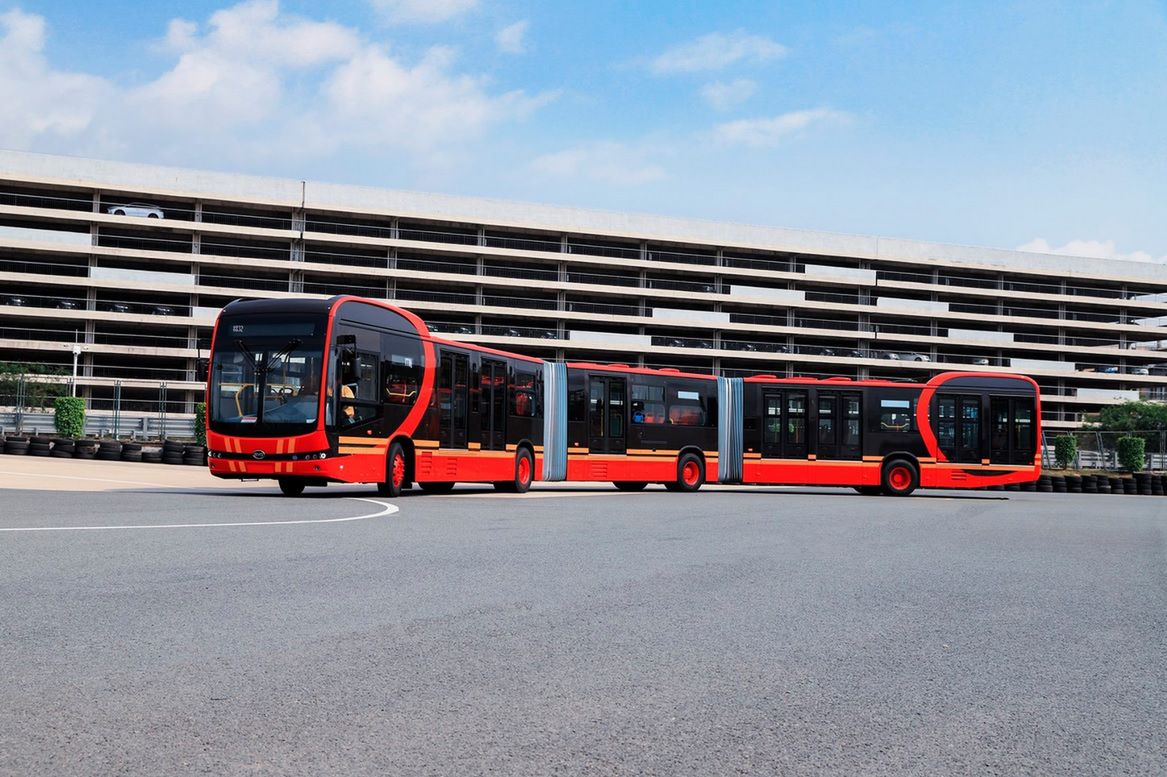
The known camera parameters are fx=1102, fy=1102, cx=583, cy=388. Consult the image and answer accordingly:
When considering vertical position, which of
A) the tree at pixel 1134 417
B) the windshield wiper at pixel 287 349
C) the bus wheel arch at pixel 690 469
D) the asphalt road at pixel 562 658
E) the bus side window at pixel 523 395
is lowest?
the asphalt road at pixel 562 658

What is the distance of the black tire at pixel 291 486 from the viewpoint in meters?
19.6

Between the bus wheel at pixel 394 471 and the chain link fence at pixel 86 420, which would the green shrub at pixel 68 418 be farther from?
the bus wheel at pixel 394 471

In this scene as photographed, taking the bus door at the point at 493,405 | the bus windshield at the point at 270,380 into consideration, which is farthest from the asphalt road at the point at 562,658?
the bus door at the point at 493,405

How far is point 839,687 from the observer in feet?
16.5

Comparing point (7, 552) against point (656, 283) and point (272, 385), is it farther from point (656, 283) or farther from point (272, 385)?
point (656, 283)

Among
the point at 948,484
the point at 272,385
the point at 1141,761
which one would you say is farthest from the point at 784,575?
the point at 948,484

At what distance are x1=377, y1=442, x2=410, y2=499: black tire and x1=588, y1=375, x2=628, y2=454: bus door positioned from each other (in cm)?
702

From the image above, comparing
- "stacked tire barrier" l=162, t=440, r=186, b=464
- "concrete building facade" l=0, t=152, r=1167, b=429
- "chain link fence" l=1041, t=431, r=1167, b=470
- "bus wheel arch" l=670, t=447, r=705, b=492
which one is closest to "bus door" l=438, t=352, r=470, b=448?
"bus wheel arch" l=670, t=447, r=705, b=492

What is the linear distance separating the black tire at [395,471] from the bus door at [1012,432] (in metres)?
15.8

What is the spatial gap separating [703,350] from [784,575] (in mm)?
69445

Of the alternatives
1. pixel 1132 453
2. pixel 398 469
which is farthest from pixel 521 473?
pixel 1132 453

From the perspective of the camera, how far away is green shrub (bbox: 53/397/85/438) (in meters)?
42.4

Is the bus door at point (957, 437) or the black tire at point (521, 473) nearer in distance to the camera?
the black tire at point (521, 473)

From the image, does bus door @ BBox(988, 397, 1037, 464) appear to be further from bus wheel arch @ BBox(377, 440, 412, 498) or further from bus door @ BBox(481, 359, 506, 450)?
bus wheel arch @ BBox(377, 440, 412, 498)
